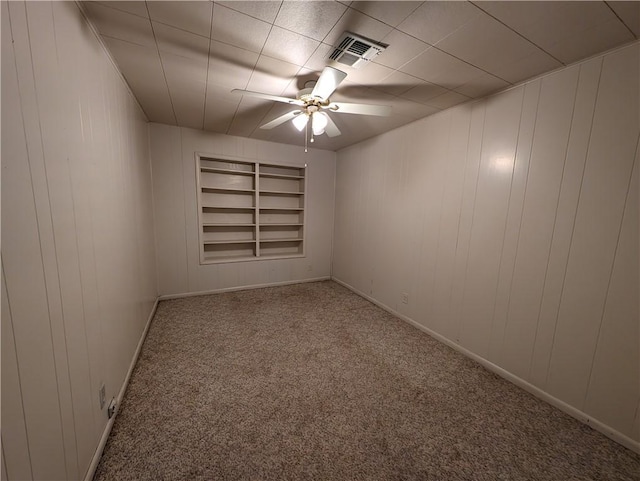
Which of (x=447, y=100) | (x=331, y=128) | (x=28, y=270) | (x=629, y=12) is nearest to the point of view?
(x=28, y=270)

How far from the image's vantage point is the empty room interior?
0.96 m

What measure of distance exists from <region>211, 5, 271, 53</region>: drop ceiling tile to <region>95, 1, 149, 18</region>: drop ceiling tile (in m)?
0.32

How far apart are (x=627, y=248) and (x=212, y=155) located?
4.07 m

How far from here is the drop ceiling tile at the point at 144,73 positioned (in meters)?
1.59

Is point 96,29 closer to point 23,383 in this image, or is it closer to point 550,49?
point 23,383

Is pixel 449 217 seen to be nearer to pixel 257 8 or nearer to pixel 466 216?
pixel 466 216

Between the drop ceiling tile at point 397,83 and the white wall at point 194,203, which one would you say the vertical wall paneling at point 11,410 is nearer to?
the drop ceiling tile at point 397,83

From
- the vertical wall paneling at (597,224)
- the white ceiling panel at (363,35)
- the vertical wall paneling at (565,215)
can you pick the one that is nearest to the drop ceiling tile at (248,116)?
the white ceiling panel at (363,35)

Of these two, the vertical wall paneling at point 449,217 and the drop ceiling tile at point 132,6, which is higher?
the drop ceiling tile at point 132,6

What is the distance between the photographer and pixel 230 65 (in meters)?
1.75

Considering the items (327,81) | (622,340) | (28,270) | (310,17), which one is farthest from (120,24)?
(622,340)

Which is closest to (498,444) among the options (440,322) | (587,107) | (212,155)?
(440,322)

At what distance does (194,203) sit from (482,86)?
3.49 meters

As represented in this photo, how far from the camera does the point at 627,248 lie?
1433 millimetres
